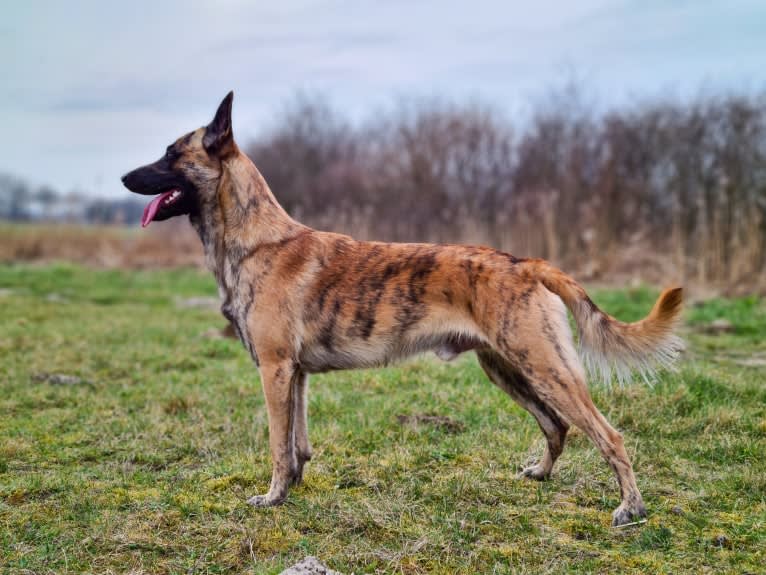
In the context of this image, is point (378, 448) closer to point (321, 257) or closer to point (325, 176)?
point (321, 257)

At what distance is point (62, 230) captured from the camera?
21.4 metres

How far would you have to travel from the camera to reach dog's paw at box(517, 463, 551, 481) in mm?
4445

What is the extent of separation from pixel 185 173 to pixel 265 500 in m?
1.91

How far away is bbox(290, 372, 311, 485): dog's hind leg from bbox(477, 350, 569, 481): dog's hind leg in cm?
107

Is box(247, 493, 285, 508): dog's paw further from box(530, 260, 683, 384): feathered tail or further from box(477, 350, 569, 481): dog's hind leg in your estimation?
box(530, 260, 683, 384): feathered tail

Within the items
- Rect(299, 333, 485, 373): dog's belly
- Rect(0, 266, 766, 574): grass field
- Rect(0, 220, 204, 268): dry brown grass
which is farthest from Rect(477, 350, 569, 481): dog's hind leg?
Rect(0, 220, 204, 268): dry brown grass

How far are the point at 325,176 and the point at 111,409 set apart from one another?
18.3 meters

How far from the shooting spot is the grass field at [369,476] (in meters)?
3.49

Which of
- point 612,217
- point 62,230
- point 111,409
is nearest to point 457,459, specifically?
point 111,409

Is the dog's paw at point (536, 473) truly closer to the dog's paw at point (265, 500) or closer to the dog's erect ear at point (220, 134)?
the dog's paw at point (265, 500)

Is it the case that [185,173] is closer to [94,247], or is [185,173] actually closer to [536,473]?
[536,473]

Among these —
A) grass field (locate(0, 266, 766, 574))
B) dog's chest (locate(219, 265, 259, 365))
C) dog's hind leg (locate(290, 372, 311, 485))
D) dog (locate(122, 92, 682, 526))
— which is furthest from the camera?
dog's hind leg (locate(290, 372, 311, 485))

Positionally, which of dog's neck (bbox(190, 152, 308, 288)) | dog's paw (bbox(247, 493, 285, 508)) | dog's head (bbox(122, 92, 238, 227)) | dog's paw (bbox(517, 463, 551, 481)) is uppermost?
dog's head (bbox(122, 92, 238, 227))

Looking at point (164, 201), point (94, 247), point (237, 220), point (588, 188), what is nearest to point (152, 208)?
point (164, 201)
